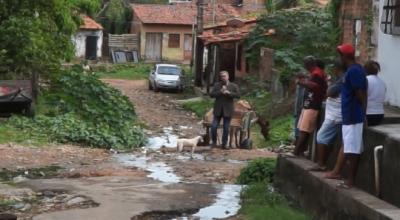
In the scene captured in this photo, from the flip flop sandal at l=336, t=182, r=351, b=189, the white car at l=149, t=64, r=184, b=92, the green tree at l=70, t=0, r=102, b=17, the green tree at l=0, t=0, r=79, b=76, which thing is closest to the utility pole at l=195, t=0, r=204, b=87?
the white car at l=149, t=64, r=184, b=92

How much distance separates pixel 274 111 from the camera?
2762cm

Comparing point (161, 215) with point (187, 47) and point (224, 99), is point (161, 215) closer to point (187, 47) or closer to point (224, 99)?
point (224, 99)

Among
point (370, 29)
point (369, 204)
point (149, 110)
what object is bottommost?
point (149, 110)

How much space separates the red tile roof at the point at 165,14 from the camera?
63.4 metres

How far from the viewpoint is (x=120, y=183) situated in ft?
41.2

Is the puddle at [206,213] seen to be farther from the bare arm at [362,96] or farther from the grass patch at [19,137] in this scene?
the grass patch at [19,137]

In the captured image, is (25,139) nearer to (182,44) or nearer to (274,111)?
(274,111)

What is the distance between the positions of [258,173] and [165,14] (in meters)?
52.1

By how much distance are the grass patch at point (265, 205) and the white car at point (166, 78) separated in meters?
32.0

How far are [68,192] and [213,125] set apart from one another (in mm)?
7695

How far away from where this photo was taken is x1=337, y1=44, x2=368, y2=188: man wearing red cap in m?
8.47

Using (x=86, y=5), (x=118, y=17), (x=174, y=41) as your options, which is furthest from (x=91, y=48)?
(x=86, y=5)

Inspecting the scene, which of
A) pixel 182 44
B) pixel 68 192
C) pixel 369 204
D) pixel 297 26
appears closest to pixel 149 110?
pixel 297 26

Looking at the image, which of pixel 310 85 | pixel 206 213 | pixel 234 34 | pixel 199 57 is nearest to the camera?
pixel 206 213
